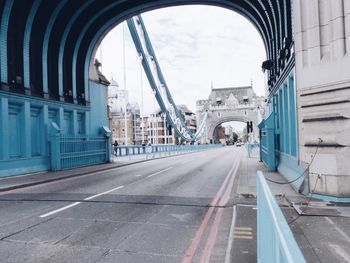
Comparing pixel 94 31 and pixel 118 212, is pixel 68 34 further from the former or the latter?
pixel 118 212

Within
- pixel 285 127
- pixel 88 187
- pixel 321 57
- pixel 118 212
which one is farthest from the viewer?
pixel 285 127

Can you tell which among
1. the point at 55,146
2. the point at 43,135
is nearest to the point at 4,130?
the point at 43,135

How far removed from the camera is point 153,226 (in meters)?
6.65

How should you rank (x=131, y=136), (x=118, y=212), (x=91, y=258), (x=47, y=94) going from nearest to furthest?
(x=91, y=258)
(x=118, y=212)
(x=47, y=94)
(x=131, y=136)

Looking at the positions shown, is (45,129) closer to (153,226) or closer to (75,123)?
(75,123)

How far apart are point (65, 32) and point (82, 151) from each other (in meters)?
8.17

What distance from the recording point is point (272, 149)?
16.3 m

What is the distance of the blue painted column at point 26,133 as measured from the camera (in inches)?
657

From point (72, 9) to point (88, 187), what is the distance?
1395cm

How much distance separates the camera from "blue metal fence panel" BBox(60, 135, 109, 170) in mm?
19109

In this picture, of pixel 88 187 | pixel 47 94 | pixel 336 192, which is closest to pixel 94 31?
pixel 47 94

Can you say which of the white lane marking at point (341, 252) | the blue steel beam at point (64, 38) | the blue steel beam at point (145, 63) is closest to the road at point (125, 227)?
the white lane marking at point (341, 252)

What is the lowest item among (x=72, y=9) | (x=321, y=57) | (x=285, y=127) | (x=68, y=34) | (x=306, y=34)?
(x=285, y=127)

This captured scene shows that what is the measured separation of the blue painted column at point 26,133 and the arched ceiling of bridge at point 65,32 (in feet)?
4.09
